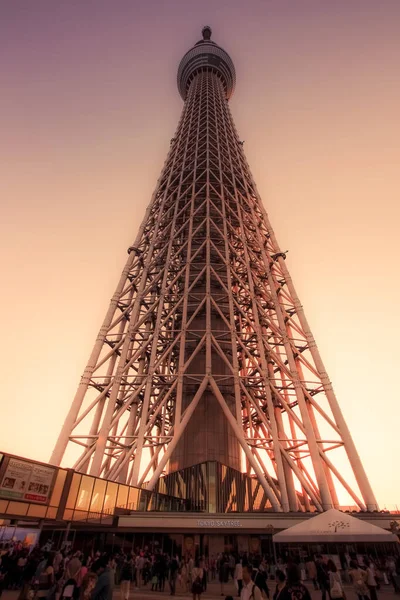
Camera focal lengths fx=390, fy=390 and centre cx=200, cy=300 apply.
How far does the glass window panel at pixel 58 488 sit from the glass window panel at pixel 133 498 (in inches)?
222

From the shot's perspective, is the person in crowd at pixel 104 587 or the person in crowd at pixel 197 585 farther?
the person in crowd at pixel 197 585

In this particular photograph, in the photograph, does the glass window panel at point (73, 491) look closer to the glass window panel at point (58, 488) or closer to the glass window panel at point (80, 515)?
the glass window panel at point (80, 515)

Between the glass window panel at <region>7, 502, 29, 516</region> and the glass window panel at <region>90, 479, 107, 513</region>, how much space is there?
4596 mm

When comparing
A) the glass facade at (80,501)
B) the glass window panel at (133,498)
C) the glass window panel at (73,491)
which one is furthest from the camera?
the glass window panel at (133,498)

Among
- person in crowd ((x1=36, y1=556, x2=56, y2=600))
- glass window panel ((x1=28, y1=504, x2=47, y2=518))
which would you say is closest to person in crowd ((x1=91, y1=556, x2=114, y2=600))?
person in crowd ((x1=36, y1=556, x2=56, y2=600))

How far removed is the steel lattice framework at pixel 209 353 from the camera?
29.4 m

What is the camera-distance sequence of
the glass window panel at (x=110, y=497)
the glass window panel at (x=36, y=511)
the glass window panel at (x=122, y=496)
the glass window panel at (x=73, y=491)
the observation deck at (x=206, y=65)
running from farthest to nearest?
the observation deck at (x=206, y=65) < the glass window panel at (x=122, y=496) < the glass window panel at (x=110, y=497) < the glass window panel at (x=73, y=491) < the glass window panel at (x=36, y=511)

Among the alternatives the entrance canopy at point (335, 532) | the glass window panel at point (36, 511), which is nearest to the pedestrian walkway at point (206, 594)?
the entrance canopy at point (335, 532)

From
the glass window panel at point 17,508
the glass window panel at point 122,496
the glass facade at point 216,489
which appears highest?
the glass facade at point 216,489

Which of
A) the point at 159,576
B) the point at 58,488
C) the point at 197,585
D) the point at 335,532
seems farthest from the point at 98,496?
the point at 335,532

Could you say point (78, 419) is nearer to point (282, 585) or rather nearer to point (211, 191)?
point (282, 585)

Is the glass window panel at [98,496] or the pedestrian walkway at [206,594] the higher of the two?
the glass window panel at [98,496]

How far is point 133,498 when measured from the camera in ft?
75.9

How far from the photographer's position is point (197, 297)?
40531 mm
